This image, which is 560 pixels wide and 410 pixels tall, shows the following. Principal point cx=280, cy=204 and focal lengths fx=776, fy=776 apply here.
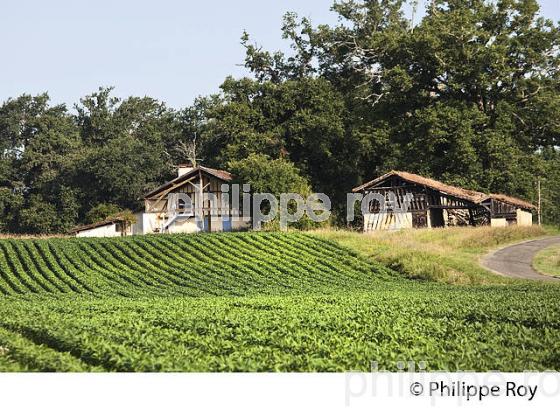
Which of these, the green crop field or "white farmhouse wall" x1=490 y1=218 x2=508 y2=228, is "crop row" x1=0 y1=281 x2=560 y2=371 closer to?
the green crop field

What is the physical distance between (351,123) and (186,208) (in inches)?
520

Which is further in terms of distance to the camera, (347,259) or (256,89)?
(256,89)

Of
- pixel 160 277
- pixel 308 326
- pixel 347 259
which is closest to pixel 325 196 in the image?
pixel 347 259

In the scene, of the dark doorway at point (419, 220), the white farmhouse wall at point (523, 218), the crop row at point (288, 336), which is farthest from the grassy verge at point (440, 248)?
the crop row at point (288, 336)

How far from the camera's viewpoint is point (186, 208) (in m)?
53.5

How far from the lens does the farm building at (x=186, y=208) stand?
52.5 m

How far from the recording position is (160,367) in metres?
10.3

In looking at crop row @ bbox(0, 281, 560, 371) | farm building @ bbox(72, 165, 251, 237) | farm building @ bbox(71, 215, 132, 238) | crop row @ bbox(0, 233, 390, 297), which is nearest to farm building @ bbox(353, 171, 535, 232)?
farm building @ bbox(72, 165, 251, 237)

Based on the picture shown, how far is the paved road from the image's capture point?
96.1 ft

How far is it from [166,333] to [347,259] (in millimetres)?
19602

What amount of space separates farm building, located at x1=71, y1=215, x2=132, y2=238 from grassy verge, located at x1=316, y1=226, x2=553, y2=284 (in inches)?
816

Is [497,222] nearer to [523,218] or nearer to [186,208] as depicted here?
[523,218]

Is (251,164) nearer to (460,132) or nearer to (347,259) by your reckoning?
(460,132)
